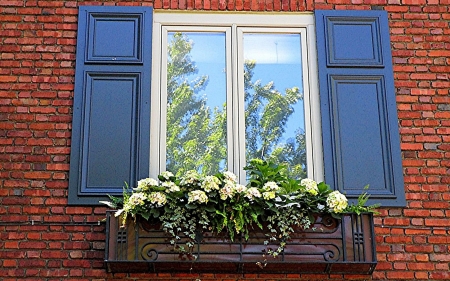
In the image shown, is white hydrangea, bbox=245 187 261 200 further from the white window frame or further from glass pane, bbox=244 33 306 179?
glass pane, bbox=244 33 306 179

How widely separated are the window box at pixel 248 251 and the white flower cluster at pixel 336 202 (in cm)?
11

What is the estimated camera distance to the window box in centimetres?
513

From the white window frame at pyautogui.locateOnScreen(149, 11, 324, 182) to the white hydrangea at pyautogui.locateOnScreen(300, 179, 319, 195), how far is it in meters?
0.40

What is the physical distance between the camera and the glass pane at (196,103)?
5762 millimetres

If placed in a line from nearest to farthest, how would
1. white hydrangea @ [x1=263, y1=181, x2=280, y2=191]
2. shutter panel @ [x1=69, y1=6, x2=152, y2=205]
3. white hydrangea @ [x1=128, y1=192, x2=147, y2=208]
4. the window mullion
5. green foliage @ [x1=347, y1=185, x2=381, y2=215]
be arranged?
white hydrangea @ [x1=128, y1=192, x2=147, y2=208] < white hydrangea @ [x1=263, y1=181, x2=280, y2=191] < green foliage @ [x1=347, y1=185, x2=381, y2=215] < shutter panel @ [x1=69, y1=6, x2=152, y2=205] < the window mullion

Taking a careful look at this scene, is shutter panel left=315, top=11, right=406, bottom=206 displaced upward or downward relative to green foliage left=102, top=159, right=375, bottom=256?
upward

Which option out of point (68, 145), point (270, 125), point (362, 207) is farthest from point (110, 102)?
point (362, 207)

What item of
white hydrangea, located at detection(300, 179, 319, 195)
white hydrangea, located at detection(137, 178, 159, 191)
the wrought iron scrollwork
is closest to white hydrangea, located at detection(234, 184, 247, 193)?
white hydrangea, located at detection(300, 179, 319, 195)

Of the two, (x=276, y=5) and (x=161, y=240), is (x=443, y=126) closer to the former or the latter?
(x=276, y=5)

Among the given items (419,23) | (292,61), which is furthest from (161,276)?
(419,23)

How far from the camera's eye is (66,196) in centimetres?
551

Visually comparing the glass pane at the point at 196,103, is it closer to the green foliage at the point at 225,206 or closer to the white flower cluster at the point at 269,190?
the green foliage at the point at 225,206

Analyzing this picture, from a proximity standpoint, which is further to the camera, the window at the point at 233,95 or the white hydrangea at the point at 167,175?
the window at the point at 233,95

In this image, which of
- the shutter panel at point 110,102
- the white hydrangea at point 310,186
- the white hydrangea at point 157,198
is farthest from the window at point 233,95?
the white hydrangea at point 157,198
